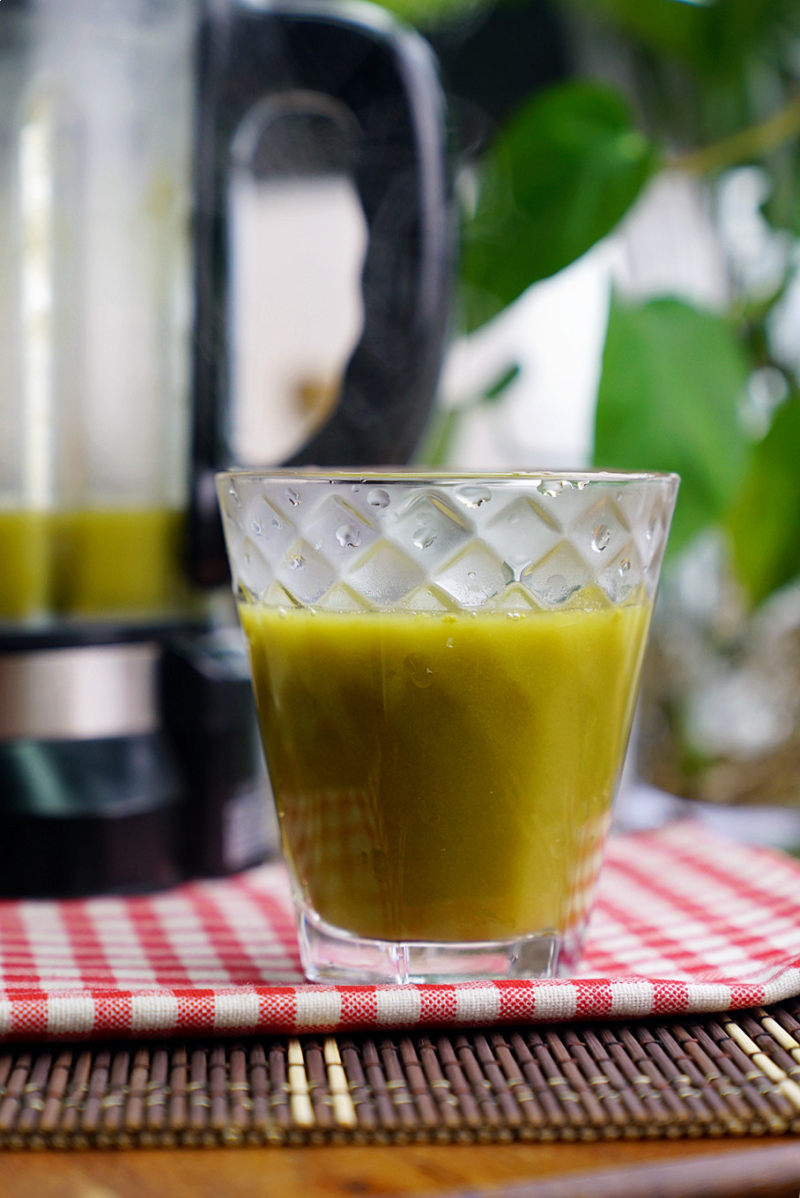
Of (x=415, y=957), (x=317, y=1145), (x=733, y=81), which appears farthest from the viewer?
(x=733, y=81)

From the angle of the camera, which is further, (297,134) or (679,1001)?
(297,134)

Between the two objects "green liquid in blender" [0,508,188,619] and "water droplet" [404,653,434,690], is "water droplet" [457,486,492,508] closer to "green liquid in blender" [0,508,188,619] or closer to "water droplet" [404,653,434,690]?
"water droplet" [404,653,434,690]

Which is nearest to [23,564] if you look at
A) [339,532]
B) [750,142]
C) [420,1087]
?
[339,532]

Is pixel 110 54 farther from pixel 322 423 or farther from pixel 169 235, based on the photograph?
pixel 322 423

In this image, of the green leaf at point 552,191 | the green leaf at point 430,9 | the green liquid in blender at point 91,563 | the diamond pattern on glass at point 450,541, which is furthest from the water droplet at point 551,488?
the green leaf at point 430,9

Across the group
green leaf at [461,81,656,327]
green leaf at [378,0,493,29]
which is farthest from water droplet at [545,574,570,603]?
green leaf at [378,0,493,29]

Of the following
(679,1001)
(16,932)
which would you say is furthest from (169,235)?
(679,1001)
